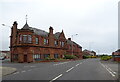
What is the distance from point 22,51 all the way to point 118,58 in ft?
80.0

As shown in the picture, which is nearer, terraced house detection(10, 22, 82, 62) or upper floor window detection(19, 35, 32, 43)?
terraced house detection(10, 22, 82, 62)

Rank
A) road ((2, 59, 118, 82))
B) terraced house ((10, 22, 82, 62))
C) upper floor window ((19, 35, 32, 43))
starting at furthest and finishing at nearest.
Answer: upper floor window ((19, 35, 32, 43)) → terraced house ((10, 22, 82, 62)) → road ((2, 59, 118, 82))

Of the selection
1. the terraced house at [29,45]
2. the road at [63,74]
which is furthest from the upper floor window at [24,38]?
the road at [63,74]

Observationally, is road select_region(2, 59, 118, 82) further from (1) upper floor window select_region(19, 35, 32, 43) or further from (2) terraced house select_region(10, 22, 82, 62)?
(1) upper floor window select_region(19, 35, 32, 43)

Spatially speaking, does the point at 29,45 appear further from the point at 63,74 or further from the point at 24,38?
the point at 63,74

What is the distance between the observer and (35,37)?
176 ft

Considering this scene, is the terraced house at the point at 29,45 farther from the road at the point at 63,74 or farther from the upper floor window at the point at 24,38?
the road at the point at 63,74

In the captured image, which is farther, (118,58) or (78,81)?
(118,58)

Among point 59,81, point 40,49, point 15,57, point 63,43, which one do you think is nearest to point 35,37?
point 40,49

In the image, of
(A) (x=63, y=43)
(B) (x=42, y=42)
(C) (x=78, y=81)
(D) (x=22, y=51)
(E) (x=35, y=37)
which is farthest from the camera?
(A) (x=63, y=43)

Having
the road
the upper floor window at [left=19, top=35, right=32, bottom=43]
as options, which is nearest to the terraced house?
the upper floor window at [left=19, top=35, right=32, bottom=43]

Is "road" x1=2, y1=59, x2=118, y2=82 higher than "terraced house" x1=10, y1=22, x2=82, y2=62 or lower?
lower

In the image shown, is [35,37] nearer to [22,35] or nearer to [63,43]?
[22,35]

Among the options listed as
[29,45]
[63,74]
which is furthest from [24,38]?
[63,74]
